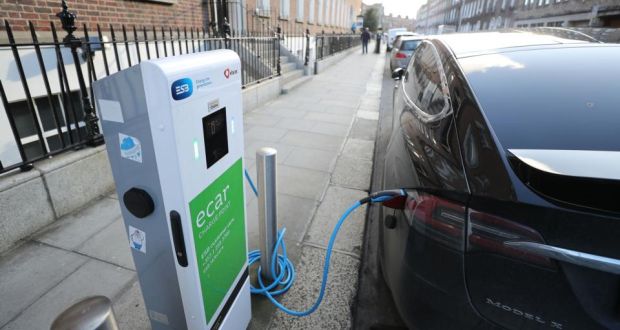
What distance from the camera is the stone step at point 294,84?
9209 mm

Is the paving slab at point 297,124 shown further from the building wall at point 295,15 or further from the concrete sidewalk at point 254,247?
the building wall at point 295,15

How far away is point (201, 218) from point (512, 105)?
5.01 feet

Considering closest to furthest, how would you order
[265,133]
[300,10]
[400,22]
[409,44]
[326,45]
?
[265,133] < [409,44] < [326,45] < [300,10] < [400,22]

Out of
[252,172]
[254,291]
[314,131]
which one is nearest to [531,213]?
[254,291]

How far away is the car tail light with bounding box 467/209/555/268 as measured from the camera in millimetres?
1296

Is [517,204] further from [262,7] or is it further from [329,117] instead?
[262,7]

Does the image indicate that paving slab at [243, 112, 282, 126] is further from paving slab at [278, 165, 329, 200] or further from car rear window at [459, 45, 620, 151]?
car rear window at [459, 45, 620, 151]

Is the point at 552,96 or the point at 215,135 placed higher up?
the point at 552,96

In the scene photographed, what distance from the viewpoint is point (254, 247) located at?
300cm

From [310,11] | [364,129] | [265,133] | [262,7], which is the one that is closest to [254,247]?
[265,133]

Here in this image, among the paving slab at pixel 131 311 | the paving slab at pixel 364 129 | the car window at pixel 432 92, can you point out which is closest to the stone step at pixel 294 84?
the paving slab at pixel 364 129

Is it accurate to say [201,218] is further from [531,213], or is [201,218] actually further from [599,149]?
[599,149]

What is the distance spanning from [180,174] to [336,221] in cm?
235

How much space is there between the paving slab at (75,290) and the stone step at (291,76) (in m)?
7.63
